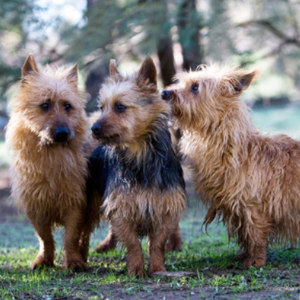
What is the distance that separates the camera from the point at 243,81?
5.23 m

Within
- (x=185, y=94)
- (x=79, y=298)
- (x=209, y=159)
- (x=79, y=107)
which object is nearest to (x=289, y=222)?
(x=209, y=159)

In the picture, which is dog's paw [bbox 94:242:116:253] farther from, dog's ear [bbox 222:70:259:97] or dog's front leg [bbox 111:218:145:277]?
dog's ear [bbox 222:70:259:97]

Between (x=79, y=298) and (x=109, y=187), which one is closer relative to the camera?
(x=79, y=298)

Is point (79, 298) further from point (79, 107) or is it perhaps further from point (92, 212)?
point (79, 107)

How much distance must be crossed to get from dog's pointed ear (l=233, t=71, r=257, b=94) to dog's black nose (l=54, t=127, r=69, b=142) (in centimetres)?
205

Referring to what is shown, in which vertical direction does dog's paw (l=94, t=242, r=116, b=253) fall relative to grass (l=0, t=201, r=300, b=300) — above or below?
above

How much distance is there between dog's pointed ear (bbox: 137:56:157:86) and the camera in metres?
5.11

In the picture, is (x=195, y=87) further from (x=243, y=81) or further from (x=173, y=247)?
(x=173, y=247)

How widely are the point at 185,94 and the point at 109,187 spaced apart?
1.41 meters

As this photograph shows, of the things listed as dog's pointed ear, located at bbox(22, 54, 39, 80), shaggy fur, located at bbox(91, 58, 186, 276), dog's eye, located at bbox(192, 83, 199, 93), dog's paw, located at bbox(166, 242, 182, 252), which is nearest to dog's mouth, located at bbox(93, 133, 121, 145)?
shaggy fur, located at bbox(91, 58, 186, 276)

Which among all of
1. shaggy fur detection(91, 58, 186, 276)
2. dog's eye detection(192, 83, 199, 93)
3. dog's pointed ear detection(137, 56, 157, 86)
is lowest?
shaggy fur detection(91, 58, 186, 276)

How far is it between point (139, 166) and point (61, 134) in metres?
1.03

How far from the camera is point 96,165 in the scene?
597 centimetres

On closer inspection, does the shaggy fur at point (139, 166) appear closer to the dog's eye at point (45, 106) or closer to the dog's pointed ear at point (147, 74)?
the dog's pointed ear at point (147, 74)
